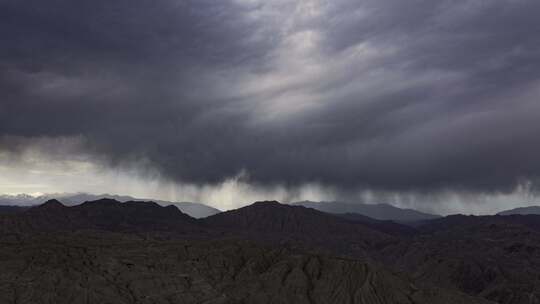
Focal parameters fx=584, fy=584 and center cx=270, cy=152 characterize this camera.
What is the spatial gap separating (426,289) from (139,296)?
81935 millimetres

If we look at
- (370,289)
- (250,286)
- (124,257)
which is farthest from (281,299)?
(124,257)

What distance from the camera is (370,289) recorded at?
551 feet

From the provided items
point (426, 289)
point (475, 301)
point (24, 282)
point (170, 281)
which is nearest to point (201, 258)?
point (170, 281)

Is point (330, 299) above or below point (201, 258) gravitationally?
below

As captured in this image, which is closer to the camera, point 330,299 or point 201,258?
point 330,299

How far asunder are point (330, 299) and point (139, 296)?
177 ft

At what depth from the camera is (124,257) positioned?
598 ft

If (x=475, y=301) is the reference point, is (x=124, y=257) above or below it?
above

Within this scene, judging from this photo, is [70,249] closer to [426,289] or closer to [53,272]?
[53,272]

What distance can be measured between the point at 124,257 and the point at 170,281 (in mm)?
19554

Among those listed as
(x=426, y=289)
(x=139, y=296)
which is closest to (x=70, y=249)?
(x=139, y=296)

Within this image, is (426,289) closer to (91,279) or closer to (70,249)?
(91,279)

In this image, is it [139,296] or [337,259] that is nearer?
[139,296]

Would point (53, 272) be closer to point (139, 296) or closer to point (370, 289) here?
point (139, 296)
